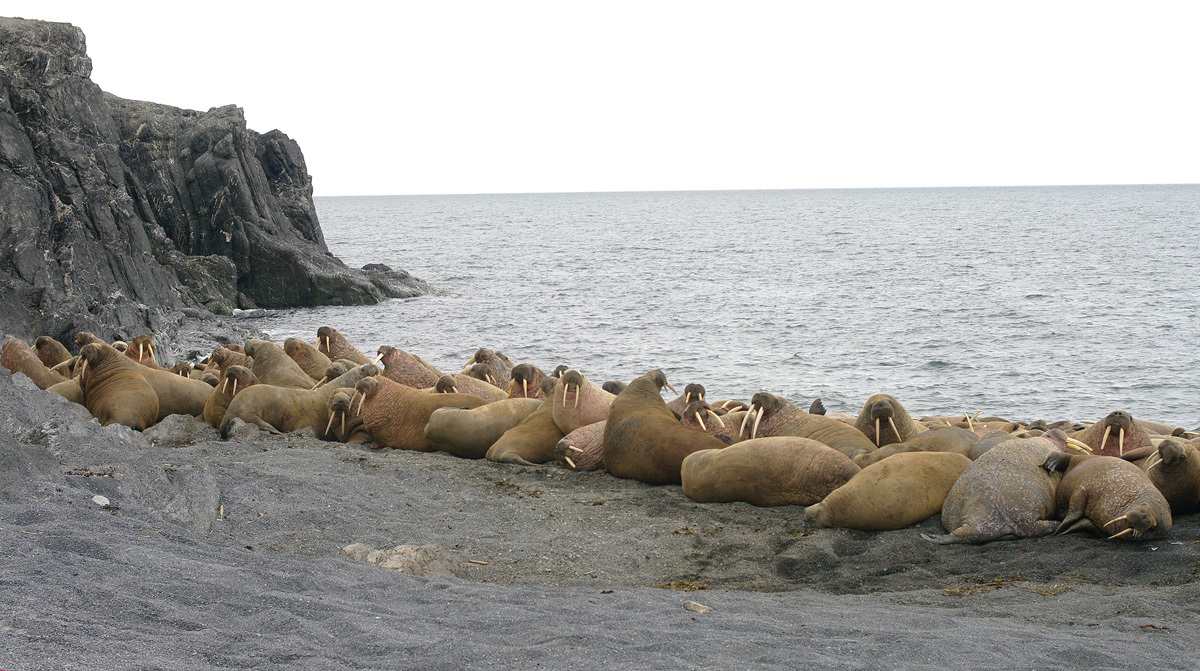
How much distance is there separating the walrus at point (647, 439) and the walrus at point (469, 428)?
137cm

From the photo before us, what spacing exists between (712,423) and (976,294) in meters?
33.1

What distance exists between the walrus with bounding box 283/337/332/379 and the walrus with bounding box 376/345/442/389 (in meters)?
0.89

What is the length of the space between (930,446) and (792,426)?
53.7 inches

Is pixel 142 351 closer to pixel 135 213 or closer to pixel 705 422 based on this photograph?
pixel 705 422

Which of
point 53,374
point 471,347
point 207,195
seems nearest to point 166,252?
point 207,195

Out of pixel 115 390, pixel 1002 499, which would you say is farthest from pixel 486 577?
pixel 115 390

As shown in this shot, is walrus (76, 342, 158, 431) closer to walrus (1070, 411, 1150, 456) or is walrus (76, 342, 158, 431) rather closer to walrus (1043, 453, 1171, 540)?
walrus (1043, 453, 1171, 540)

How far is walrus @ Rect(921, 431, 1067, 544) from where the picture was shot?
20.2 ft

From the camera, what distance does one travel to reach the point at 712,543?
6270mm

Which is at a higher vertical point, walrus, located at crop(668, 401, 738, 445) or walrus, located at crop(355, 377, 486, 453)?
walrus, located at crop(668, 401, 738, 445)

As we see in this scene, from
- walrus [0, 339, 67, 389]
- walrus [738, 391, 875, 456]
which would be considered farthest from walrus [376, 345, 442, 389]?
walrus [738, 391, 875, 456]

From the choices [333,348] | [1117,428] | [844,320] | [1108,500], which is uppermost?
[1117,428]

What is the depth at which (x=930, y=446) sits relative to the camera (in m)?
7.66

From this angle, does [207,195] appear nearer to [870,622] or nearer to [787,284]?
[787,284]
